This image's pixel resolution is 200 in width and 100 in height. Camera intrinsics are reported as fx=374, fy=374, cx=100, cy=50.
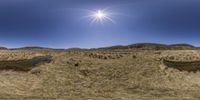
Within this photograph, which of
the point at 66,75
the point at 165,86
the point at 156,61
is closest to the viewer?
the point at 165,86

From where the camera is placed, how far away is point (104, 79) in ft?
165

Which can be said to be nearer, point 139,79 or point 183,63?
point 139,79

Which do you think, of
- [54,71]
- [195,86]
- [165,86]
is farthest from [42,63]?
[195,86]

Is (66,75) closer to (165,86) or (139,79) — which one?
(139,79)

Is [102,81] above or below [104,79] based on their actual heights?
A: below

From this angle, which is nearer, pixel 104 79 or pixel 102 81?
pixel 102 81

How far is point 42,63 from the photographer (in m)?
54.4

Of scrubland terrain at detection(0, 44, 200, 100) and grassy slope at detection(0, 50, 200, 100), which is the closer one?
scrubland terrain at detection(0, 44, 200, 100)

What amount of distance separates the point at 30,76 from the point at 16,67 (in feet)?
11.5

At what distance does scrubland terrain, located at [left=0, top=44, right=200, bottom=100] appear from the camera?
43375 mm

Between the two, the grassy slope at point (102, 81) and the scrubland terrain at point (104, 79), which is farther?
the grassy slope at point (102, 81)

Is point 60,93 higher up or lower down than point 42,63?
lower down

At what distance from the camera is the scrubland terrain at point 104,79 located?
4338 centimetres

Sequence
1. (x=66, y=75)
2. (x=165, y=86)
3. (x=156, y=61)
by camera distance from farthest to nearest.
→ (x=156, y=61) < (x=66, y=75) < (x=165, y=86)
